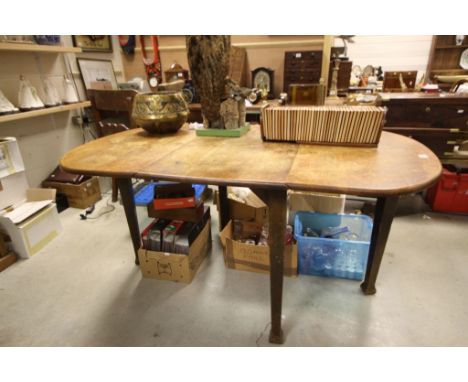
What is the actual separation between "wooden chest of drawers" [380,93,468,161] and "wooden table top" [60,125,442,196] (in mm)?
904

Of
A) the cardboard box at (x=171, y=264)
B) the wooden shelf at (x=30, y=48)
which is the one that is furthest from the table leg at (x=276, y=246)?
the wooden shelf at (x=30, y=48)

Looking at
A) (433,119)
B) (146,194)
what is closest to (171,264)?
(146,194)

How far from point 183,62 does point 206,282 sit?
2.57 m

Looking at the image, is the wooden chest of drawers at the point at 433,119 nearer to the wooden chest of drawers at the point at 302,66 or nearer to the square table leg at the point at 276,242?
the wooden chest of drawers at the point at 302,66

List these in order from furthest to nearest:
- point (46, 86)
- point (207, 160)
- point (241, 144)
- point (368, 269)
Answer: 1. point (46, 86)
2. point (368, 269)
3. point (241, 144)
4. point (207, 160)

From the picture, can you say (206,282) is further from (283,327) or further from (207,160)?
(207,160)

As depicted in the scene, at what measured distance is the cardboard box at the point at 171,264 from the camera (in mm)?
1637

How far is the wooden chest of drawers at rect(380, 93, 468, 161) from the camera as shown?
204cm

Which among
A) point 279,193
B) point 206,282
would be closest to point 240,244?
point 206,282

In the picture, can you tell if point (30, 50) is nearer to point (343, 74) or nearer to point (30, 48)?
point (30, 48)

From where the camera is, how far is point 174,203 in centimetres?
169

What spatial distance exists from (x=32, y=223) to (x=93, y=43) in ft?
6.69

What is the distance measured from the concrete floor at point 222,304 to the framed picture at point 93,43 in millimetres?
2027

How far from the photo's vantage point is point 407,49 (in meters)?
3.94
